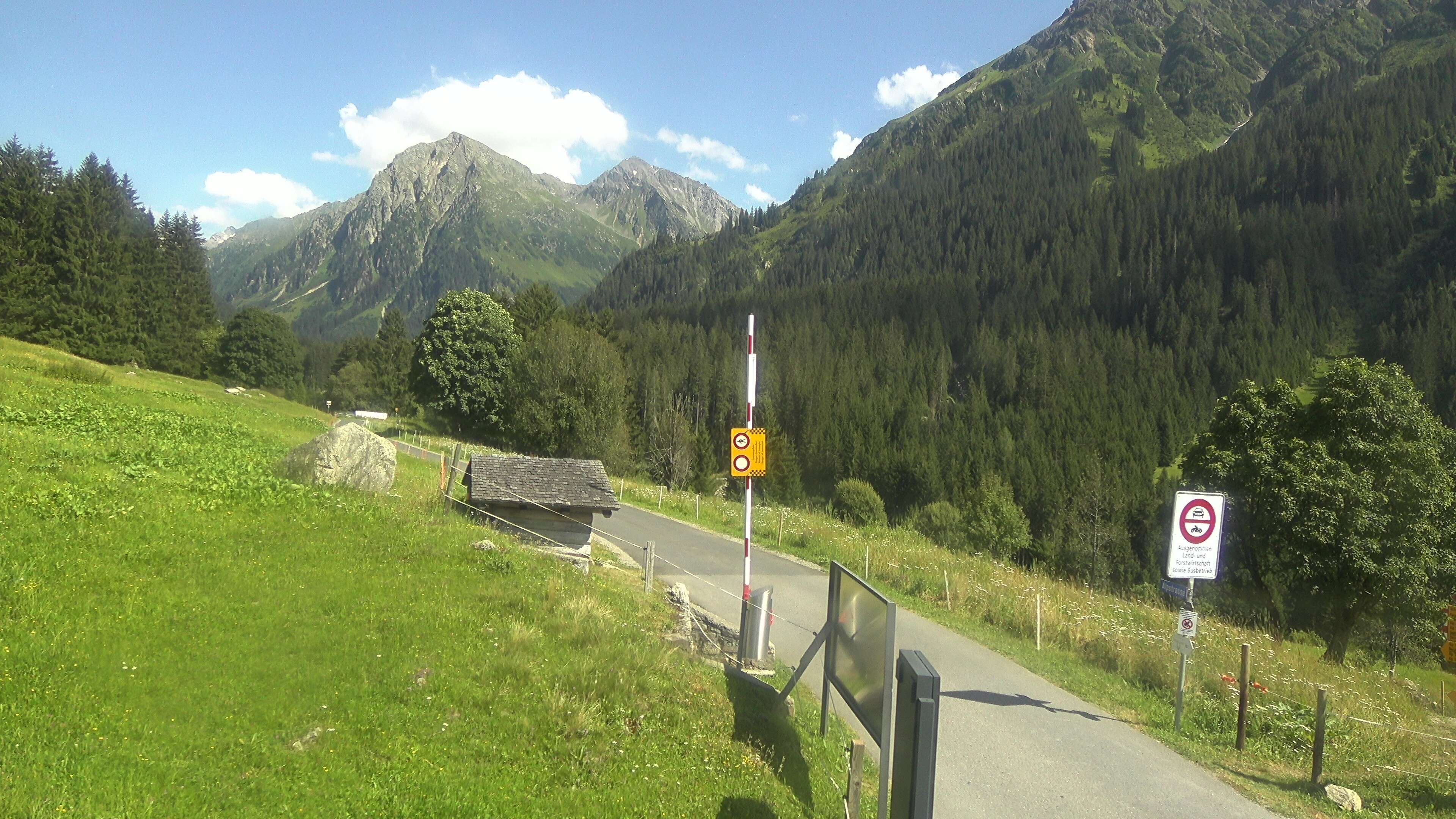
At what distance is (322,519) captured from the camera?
12.5 m

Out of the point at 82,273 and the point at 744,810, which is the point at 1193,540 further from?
the point at 82,273

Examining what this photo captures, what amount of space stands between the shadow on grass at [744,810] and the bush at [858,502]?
6125 cm

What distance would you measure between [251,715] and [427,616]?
8.66 ft

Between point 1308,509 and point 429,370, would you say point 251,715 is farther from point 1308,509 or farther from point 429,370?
point 429,370

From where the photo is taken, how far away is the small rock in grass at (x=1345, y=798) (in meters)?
8.79

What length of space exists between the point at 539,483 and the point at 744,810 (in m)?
11.5

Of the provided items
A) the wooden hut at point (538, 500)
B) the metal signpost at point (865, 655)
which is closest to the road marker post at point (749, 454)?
the wooden hut at point (538, 500)

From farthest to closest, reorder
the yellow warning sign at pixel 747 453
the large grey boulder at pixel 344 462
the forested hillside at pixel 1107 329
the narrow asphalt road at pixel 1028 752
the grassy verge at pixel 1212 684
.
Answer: the forested hillside at pixel 1107 329, the large grey boulder at pixel 344 462, the yellow warning sign at pixel 747 453, the grassy verge at pixel 1212 684, the narrow asphalt road at pixel 1028 752

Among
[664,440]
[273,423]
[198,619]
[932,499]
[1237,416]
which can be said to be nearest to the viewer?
[198,619]

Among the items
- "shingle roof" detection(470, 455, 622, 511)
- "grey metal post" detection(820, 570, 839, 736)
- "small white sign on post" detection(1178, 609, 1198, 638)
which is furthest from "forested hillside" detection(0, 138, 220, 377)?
"small white sign on post" detection(1178, 609, 1198, 638)

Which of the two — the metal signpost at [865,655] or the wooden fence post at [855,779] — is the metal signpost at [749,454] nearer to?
the metal signpost at [865,655]

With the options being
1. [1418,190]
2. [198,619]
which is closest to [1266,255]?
[1418,190]

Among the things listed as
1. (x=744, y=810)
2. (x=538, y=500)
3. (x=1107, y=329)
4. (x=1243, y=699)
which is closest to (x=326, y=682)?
(x=744, y=810)

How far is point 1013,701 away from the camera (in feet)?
38.1
